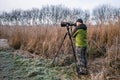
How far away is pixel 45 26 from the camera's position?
11.6 metres

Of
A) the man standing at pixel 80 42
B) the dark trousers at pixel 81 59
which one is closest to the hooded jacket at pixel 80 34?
the man standing at pixel 80 42

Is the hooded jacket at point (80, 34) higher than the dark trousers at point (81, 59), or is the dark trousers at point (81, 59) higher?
the hooded jacket at point (80, 34)

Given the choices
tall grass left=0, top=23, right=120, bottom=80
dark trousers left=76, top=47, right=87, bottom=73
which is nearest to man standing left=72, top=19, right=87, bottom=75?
dark trousers left=76, top=47, right=87, bottom=73

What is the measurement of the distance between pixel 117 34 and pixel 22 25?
5302mm

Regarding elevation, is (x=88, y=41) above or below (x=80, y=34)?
below

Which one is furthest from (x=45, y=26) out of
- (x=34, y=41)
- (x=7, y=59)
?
(x=7, y=59)

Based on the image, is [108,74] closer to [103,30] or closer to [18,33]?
[103,30]

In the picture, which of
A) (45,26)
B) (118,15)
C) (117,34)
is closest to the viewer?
(117,34)

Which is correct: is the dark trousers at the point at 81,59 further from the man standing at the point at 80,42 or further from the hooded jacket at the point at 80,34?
the hooded jacket at the point at 80,34

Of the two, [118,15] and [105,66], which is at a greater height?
[118,15]

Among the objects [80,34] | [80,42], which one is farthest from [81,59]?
[80,34]

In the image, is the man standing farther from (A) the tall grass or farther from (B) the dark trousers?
(A) the tall grass

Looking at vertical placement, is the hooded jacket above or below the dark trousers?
above

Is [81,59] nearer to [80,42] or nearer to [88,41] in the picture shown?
[80,42]
